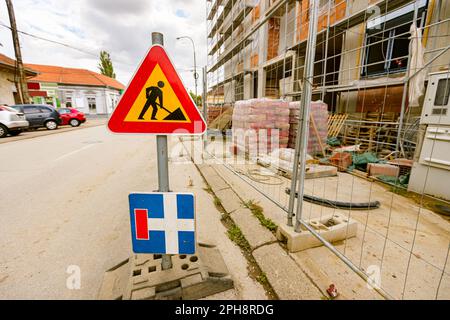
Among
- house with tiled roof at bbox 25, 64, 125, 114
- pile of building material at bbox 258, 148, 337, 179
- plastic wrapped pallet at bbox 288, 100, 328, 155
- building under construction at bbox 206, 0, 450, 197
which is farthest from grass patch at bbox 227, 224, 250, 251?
house with tiled roof at bbox 25, 64, 125, 114

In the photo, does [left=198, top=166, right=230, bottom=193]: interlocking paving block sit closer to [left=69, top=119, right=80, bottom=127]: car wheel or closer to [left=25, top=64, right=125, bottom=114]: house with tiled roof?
[left=69, top=119, right=80, bottom=127]: car wheel

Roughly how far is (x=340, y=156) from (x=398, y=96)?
3820mm

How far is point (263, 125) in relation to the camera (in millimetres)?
6109

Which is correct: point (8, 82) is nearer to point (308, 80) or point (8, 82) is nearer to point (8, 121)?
point (8, 121)

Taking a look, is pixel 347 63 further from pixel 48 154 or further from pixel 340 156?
pixel 48 154

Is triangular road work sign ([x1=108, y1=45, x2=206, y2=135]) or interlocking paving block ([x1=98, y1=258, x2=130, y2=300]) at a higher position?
triangular road work sign ([x1=108, y1=45, x2=206, y2=135])

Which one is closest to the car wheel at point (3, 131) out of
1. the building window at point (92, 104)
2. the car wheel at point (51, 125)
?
the car wheel at point (51, 125)

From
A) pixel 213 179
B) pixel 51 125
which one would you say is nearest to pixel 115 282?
pixel 213 179

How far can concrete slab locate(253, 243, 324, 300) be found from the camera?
1.51 metres

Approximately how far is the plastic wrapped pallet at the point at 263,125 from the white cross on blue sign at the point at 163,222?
15.4 feet

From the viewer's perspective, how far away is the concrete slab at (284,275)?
1511 mm

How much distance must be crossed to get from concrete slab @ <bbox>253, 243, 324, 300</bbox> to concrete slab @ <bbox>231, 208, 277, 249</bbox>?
10 centimetres

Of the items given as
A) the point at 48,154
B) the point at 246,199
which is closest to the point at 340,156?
the point at 246,199

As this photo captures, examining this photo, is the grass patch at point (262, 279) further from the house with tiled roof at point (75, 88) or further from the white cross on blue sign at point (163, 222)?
the house with tiled roof at point (75, 88)
